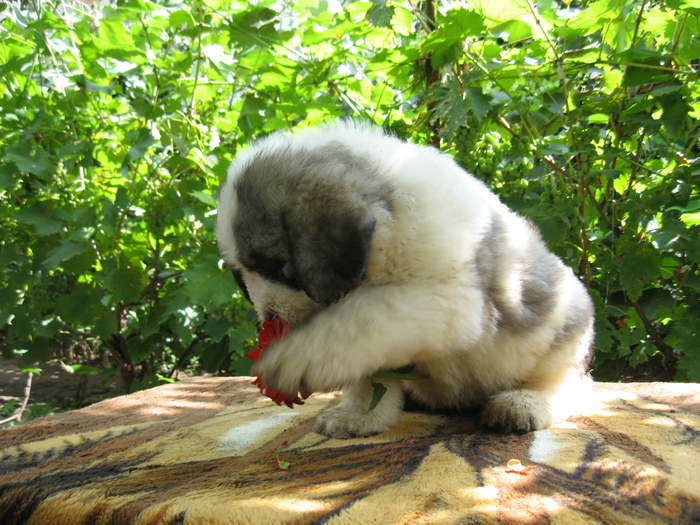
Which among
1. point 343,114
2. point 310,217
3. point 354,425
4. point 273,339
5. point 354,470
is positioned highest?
point 343,114

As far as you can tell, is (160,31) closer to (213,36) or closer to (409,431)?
(213,36)

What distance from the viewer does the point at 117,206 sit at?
162 inches

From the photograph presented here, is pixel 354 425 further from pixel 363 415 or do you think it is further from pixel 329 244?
pixel 329 244

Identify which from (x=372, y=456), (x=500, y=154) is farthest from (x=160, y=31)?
(x=372, y=456)

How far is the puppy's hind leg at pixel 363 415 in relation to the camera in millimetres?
2426

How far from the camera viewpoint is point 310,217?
6.62ft

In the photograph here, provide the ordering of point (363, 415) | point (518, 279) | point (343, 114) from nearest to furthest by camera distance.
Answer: point (518, 279) < point (363, 415) < point (343, 114)

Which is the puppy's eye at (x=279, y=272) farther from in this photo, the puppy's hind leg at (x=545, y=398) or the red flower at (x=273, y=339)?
the puppy's hind leg at (x=545, y=398)

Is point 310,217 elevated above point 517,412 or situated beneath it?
elevated above

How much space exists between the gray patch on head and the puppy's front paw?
88 centimetres

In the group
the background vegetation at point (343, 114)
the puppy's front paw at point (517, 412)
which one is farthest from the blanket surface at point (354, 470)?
the background vegetation at point (343, 114)

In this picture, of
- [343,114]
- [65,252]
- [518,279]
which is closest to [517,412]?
[518,279]

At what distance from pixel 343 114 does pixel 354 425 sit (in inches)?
103

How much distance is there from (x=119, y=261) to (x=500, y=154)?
9.42 feet
